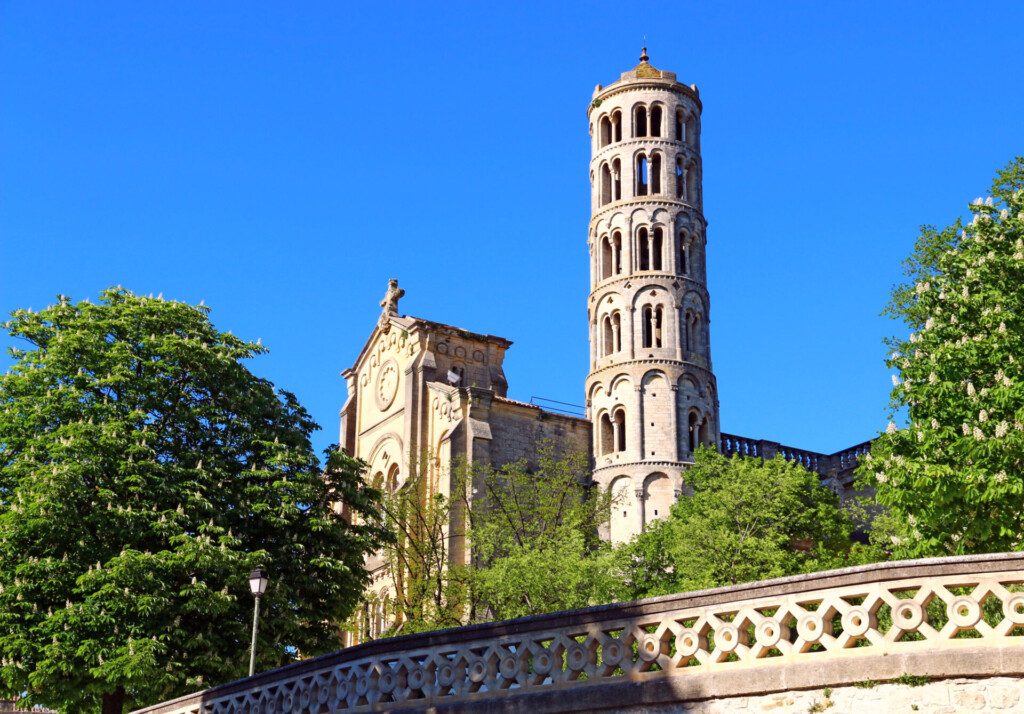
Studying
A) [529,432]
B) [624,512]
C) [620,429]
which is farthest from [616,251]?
[624,512]

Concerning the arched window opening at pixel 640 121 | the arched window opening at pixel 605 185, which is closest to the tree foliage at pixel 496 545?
the arched window opening at pixel 605 185

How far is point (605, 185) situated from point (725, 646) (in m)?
47.0

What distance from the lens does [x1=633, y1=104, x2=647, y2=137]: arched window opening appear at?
58.2m

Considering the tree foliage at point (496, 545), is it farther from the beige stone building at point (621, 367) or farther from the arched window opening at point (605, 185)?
the arched window opening at point (605, 185)

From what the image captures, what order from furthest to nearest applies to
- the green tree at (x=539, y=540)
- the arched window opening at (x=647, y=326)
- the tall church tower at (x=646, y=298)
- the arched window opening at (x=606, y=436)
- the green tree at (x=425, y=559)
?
the arched window opening at (x=647, y=326) < the arched window opening at (x=606, y=436) < the tall church tower at (x=646, y=298) < the green tree at (x=425, y=559) < the green tree at (x=539, y=540)

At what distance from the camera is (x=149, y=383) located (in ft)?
98.2

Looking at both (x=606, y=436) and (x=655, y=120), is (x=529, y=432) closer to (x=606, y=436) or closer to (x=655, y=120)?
(x=606, y=436)

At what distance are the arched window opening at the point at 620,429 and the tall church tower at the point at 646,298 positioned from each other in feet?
0.13

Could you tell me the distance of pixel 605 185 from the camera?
192ft

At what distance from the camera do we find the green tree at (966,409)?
21312mm

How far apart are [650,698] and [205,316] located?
22.1 m

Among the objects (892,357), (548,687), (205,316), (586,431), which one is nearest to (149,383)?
(205,316)

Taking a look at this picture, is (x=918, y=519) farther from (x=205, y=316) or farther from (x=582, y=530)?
(x=582, y=530)

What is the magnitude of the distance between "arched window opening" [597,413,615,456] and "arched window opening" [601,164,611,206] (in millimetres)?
9682
